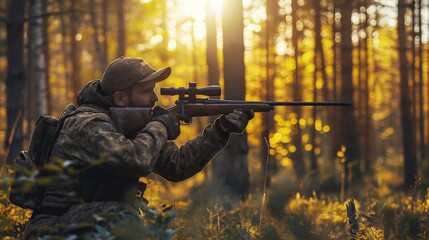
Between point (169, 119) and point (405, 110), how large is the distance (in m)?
14.8

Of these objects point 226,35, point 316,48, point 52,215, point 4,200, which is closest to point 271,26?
point 316,48

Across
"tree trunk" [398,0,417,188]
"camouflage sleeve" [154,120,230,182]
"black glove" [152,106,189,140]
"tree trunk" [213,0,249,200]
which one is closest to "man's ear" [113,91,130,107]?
"black glove" [152,106,189,140]

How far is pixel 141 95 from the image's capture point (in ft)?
18.0

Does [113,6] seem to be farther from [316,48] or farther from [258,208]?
[258,208]

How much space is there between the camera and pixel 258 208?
8.70 metres

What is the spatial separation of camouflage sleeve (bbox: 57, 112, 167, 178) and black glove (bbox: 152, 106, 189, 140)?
197 millimetres

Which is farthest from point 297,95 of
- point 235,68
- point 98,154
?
point 98,154

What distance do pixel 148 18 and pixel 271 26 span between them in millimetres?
9134

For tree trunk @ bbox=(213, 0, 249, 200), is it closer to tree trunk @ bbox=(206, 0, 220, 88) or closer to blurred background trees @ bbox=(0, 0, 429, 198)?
blurred background trees @ bbox=(0, 0, 429, 198)

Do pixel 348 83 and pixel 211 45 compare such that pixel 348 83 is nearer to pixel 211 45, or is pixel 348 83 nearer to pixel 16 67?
pixel 211 45

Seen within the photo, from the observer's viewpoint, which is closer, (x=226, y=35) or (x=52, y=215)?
(x=52, y=215)

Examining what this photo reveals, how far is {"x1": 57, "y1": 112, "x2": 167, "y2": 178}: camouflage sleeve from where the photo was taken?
493 cm

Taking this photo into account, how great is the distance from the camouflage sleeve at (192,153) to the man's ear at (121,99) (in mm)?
499

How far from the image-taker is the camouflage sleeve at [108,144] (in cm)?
493
